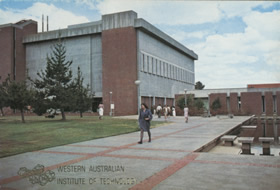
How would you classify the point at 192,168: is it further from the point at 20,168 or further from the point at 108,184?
the point at 20,168

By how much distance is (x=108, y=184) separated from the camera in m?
5.82

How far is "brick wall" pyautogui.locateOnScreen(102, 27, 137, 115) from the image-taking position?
157 feet

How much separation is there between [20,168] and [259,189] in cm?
565

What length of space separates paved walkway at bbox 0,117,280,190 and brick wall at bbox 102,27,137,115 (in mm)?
38080

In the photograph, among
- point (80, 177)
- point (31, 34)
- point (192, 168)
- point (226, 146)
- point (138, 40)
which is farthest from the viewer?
point (31, 34)

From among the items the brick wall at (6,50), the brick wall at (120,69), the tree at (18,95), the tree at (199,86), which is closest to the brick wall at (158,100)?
the brick wall at (120,69)

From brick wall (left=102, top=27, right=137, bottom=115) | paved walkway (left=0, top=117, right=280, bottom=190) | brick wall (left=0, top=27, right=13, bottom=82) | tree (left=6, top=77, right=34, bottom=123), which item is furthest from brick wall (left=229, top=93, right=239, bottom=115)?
paved walkway (left=0, top=117, right=280, bottom=190)

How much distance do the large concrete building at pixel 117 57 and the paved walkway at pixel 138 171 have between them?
36108 mm

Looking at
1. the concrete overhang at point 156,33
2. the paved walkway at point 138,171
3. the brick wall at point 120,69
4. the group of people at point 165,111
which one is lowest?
the paved walkway at point 138,171

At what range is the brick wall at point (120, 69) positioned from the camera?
157 feet

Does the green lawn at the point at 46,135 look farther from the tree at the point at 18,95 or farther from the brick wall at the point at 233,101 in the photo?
the brick wall at the point at 233,101

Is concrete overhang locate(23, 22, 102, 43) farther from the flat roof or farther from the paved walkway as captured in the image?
the paved walkway

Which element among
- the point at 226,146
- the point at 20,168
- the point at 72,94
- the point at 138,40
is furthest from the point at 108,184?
the point at 138,40

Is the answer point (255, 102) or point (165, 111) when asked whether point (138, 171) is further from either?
point (255, 102)
